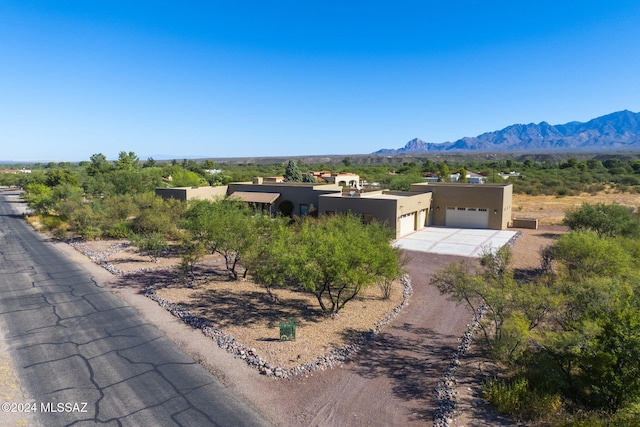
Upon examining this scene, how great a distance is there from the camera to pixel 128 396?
10.1 meters

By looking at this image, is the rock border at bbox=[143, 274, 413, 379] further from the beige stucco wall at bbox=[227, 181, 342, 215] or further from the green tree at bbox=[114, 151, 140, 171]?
the green tree at bbox=[114, 151, 140, 171]

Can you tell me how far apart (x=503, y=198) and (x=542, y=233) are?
4358mm

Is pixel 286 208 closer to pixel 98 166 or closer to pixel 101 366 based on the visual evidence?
pixel 101 366

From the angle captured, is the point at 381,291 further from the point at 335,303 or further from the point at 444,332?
the point at 444,332

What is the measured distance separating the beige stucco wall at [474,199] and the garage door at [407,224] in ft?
14.7

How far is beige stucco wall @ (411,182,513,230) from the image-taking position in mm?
35094

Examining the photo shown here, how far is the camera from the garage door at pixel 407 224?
105ft

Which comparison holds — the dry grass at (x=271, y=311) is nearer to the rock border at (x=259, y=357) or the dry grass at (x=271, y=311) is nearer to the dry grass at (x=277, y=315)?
the dry grass at (x=277, y=315)

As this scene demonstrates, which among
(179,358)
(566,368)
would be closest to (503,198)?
(566,368)

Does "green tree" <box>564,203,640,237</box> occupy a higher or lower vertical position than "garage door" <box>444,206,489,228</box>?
higher

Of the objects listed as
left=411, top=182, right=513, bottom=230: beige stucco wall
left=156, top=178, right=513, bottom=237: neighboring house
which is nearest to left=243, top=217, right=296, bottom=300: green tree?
left=156, top=178, right=513, bottom=237: neighboring house

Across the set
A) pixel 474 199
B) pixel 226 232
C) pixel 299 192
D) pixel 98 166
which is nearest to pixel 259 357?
pixel 226 232

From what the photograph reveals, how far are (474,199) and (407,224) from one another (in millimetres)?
7592

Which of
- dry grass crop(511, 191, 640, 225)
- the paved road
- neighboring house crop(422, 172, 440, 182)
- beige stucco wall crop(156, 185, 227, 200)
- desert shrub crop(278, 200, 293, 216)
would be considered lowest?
dry grass crop(511, 191, 640, 225)
